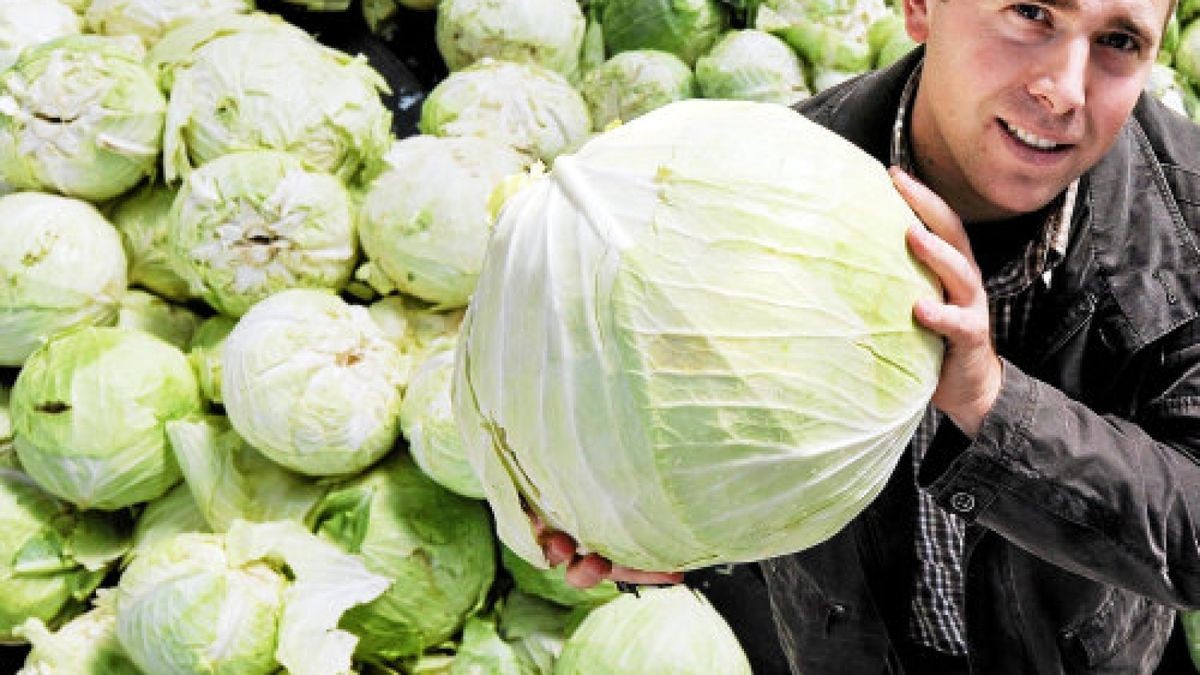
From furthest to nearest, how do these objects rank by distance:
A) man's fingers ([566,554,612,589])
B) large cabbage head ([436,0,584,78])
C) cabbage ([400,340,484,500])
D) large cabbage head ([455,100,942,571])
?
1. large cabbage head ([436,0,584,78])
2. cabbage ([400,340,484,500])
3. man's fingers ([566,554,612,589])
4. large cabbage head ([455,100,942,571])

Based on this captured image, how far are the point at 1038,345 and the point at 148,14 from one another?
270cm

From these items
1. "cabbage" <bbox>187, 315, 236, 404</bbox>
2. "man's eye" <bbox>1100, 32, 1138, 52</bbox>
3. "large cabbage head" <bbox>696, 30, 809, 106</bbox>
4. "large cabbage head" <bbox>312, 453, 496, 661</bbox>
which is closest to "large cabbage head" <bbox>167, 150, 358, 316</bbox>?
"cabbage" <bbox>187, 315, 236, 404</bbox>

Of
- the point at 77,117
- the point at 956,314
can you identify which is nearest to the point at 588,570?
the point at 956,314

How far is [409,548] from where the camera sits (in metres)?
2.70

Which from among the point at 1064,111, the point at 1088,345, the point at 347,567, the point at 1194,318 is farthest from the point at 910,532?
the point at 347,567

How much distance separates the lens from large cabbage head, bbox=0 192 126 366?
2.91 meters

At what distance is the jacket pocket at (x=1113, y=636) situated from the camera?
2.14 meters

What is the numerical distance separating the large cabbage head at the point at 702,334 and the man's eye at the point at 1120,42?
356 millimetres

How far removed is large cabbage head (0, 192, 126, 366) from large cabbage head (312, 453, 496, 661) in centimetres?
82

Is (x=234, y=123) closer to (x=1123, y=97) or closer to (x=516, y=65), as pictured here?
(x=516, y=65)

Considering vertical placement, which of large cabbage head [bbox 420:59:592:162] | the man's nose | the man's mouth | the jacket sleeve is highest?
the man's nose

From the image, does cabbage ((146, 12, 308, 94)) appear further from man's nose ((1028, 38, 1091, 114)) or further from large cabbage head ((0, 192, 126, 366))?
man's nose ((1028, 38, 1091, 114))

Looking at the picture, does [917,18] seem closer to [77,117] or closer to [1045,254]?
[1045,254]

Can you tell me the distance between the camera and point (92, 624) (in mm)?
2736
